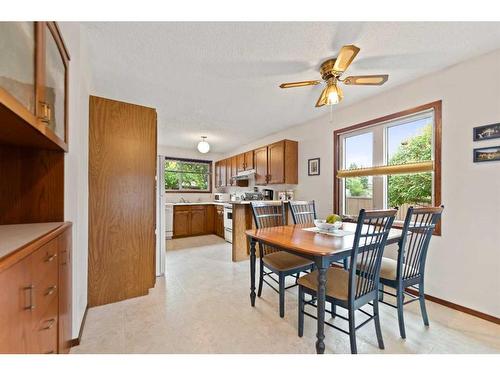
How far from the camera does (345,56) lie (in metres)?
1.53

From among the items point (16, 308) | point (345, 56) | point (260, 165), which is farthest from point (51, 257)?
point (260, 165)

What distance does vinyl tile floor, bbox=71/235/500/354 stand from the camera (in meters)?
1.50

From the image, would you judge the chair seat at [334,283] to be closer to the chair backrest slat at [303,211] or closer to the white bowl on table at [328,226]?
the white bowl on table at [328,226]

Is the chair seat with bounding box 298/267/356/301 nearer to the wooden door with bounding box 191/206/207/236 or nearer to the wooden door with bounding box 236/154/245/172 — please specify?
the wooden door with bounding box 236/154/245/172

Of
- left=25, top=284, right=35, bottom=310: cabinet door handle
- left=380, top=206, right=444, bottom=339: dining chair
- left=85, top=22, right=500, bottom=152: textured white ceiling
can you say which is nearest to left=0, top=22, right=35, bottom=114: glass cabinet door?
left=25, top=284, right=35, bottom=310: cabinet door handle

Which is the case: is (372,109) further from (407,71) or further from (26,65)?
(26,65)

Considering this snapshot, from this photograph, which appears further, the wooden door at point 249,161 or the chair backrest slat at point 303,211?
the wooden door at point 249,161

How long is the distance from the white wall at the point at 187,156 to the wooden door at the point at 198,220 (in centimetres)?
93

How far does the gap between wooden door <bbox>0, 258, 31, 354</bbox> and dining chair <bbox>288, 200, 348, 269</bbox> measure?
88.7 inches

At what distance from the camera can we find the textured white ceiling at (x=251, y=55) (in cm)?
157

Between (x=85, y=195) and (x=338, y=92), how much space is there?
241 cm

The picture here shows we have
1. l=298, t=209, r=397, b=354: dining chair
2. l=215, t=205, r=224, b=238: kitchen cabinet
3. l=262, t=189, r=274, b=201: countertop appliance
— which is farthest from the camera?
l=215, t=205, r=224, b=238: kitchen cabinet

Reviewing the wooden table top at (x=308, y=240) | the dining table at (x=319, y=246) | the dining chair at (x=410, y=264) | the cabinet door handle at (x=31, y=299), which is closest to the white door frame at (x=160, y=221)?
the dining table at (x=319, y=246)
